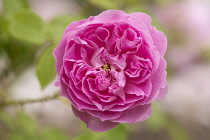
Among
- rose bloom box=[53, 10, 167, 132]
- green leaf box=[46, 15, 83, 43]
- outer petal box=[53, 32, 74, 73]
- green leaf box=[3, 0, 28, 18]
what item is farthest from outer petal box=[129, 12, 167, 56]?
green leaf box=[3, 0, 28, 18]

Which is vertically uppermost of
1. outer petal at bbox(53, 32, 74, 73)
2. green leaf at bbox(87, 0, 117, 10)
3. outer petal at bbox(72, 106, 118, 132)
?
outer petal at bbox(53, 32, 74, 73)

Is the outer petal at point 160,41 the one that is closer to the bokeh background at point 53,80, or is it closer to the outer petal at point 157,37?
the outer petal at point 157,37

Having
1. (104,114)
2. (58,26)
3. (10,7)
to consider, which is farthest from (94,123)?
(10,7)

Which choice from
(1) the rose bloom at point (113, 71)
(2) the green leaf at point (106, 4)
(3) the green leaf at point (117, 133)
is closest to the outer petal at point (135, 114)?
(1) the rose bloom at point (113, 71)

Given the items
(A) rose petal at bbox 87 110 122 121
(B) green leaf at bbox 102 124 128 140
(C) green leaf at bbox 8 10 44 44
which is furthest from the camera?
(C) green leaf at bbox 8 10 44 44

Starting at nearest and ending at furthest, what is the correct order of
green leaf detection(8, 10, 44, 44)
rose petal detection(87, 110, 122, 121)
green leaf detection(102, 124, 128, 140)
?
rose petal detection(87, 110, 122, 121) → green leaf detection(102, 124, 128, 140) → green leaf detection(8, 10, 44, 44)

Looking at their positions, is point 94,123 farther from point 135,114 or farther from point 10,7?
point 10,7

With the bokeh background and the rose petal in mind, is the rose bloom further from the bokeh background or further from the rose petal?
the bokeh background
